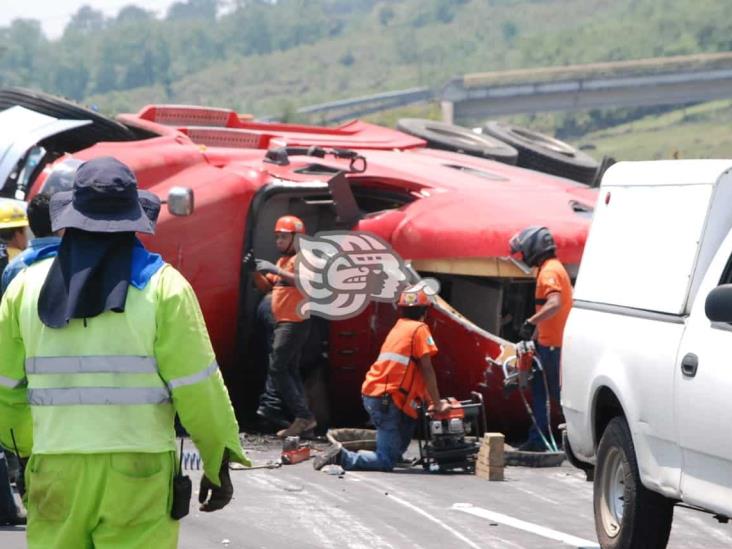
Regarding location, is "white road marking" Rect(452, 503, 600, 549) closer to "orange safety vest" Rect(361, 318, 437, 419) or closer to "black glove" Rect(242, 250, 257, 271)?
"orange safety vest" Rect(361, 318, 437, 419)

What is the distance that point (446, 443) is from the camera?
11930mm

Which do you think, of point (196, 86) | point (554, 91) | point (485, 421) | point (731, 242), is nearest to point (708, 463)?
point (731, 242)

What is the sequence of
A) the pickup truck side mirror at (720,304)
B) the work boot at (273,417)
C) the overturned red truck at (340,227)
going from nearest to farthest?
the pickup truck side mirror at (720,304)
the overturned red truck at (340,227)
the work boot at (273,417)

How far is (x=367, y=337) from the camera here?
13469 millimetres

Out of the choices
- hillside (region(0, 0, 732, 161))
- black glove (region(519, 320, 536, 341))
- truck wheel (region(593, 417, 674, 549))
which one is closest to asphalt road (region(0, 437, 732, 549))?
truck wheel (region(593, 417, 674, 549))

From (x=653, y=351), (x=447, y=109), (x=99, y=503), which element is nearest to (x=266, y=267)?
(x=653, y=351)

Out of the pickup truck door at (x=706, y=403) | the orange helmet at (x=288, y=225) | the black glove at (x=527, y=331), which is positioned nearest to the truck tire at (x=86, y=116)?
the orange helmet at (x=288, y=225)

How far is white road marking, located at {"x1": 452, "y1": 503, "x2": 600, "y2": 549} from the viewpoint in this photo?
8875mm

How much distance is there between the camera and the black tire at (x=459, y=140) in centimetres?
1811

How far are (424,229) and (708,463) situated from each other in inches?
257

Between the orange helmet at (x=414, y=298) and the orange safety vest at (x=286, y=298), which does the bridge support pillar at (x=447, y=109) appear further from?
the orange helmet at (x=414, y=298)

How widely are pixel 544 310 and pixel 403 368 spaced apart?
123 centimetres

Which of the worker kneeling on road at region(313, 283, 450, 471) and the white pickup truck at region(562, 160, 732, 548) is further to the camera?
the worker kneeling on road at region(313, 283, 450, 471)

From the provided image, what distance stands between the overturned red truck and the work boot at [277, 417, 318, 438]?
581mm
